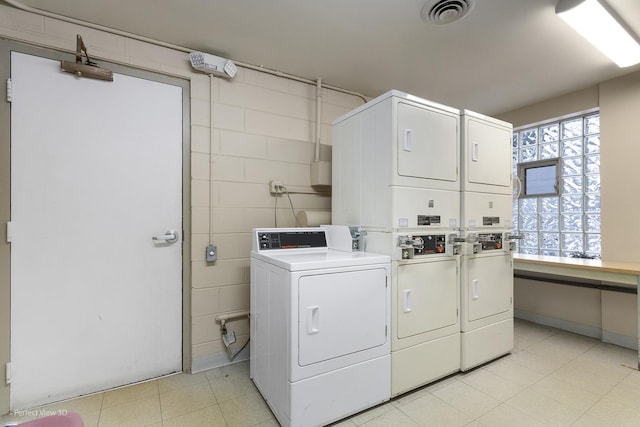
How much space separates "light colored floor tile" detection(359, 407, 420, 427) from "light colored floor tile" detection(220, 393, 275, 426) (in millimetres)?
625

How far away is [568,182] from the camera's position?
10.7 ft

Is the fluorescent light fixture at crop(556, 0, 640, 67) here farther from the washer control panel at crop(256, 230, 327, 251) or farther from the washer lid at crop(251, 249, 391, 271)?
the washer control panel at crop(256, 230, 327, 251)

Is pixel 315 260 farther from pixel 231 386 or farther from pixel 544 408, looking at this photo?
pixel 544 408

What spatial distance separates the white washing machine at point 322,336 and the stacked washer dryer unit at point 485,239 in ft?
2.72

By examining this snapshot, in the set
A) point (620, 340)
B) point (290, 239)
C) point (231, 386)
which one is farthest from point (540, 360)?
point (231, 386)

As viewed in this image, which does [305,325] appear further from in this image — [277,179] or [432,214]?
[277,179]

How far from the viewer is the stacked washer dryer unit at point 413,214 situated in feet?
6.42

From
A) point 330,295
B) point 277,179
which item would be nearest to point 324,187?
point 277,179

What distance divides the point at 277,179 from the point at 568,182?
322cm

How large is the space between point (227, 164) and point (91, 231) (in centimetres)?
108

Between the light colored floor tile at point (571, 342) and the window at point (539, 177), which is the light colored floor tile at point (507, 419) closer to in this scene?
the light colored floor tile at point (571, 342)

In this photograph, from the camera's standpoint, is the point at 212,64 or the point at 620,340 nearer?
the point at 212,64

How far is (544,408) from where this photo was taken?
6.06 feet

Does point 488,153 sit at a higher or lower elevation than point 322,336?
higher
